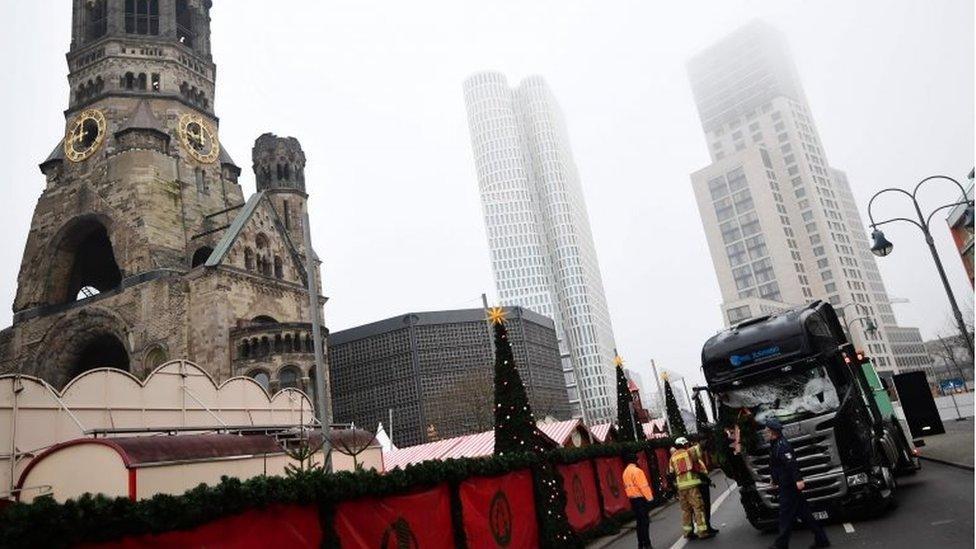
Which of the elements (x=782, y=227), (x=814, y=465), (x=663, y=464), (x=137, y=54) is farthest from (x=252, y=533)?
(x=782, y=227)

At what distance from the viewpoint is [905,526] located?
31.4 ft

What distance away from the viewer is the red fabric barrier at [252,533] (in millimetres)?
5184

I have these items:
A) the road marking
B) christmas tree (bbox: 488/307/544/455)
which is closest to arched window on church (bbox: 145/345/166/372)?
christmas tree (bbox: 488/307/544/455)

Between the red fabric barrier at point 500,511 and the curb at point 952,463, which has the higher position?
the red fabric barrier at point 500,511

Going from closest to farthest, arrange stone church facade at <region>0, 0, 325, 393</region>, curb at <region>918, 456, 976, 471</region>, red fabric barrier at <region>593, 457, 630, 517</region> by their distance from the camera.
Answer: curb at <region>918, 456, 976, 471</region>, red fabric barrier at <region>593, 457, 630, 517</region>, stone church facade at <region>0, 0, 325, 393</region>

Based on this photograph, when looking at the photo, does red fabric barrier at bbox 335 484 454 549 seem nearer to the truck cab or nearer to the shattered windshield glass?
the truck cab

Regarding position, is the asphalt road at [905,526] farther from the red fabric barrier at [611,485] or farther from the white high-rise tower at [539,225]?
the white high-rise tower at [539,225]

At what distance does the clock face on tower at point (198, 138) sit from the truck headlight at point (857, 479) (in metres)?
46.1

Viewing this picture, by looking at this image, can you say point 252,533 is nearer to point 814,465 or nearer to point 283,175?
point 814,465

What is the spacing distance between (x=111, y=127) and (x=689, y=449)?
45481 millimetres

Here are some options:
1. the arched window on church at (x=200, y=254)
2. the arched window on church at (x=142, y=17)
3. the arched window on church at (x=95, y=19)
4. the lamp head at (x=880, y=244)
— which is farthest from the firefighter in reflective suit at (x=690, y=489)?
the arched window on church at (x=95, y=19)

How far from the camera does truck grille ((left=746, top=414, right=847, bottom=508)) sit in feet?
34.2

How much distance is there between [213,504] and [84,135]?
48.3 metres

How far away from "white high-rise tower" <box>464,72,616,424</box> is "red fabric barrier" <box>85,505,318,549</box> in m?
141
